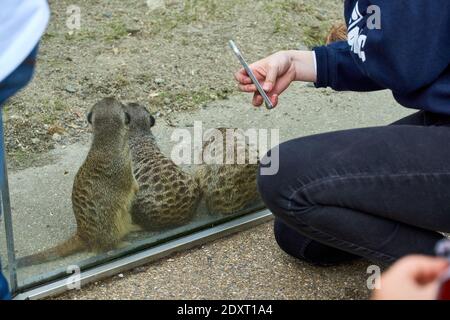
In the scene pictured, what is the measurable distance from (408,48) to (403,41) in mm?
21

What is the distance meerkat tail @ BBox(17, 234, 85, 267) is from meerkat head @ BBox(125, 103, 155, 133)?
0.39 meters

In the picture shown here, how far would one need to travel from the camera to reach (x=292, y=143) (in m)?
1.89

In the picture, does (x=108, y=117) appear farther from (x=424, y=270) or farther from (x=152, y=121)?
(x=424, y=270)

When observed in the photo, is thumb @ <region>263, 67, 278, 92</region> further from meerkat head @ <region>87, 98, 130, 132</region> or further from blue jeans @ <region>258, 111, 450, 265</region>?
meerkat head @ <region>87, 98, 130, 132</region>

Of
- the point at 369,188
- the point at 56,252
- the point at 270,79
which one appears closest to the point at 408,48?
the point at 369,188

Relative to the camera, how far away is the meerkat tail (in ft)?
7.05

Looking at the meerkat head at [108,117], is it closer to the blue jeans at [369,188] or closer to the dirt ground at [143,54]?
the dirt ground at [143,54]

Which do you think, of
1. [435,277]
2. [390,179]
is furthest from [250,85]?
[435,277]

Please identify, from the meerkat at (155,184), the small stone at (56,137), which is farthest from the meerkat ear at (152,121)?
the small stone at (56,137)

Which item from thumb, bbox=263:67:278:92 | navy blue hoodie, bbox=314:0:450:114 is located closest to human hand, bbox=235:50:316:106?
thumb, bbox=263:67:278:92

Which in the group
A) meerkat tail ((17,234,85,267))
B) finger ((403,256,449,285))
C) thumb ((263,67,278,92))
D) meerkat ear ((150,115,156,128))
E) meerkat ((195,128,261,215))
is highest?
thumb ((263,67,278,92))

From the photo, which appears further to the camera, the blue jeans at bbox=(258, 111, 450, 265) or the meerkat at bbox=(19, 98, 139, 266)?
the meerkat at bbox=(19, 98, 139, 266)

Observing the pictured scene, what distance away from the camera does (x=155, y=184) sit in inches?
92.4

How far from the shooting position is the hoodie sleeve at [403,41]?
177cm
